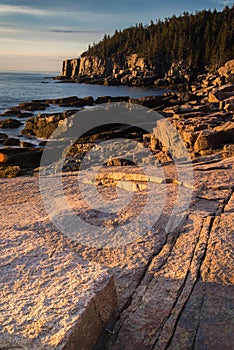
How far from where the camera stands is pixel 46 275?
3.69 metres

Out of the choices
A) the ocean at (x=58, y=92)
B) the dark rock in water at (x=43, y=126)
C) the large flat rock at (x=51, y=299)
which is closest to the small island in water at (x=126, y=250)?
the large flat rock at (x=51, y=299)

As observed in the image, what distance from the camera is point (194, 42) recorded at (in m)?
87.7

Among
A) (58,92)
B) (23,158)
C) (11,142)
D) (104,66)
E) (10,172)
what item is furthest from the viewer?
(104,66)

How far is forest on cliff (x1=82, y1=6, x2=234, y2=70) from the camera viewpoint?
7606cm

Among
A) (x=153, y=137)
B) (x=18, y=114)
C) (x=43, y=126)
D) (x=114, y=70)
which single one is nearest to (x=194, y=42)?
(x=114, y=70)

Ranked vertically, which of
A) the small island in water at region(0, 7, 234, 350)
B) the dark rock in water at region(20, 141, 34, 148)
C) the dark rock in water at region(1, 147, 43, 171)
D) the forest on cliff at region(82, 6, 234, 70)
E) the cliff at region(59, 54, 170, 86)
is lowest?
the dark rock in water at region(20, 141, 34, 148)

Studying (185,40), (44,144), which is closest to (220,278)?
(44,144)

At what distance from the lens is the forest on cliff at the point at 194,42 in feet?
250

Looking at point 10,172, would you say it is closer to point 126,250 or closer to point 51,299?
point 126,250

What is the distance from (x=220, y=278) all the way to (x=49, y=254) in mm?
1936

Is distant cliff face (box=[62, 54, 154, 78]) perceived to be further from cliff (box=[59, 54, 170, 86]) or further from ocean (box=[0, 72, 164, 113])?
ocean (box=[0, 72, 164, 113])

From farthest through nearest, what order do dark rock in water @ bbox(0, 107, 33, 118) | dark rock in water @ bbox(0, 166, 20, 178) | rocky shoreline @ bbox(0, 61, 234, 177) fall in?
dark rock in water @ bbox(0, 107, 33, 118), dark rock in water @ bbox(0, 166, 20, 178), rocky shoreline @ bbox(0, 61, 234, 177)

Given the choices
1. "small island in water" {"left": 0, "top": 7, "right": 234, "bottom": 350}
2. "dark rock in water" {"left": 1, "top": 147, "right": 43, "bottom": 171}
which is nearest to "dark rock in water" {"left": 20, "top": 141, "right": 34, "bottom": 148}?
"dark rock in water" {"left": 1, "top": 147, "right": 43, "bottom": 171}

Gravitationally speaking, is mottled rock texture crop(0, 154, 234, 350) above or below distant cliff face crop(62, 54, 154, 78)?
below
